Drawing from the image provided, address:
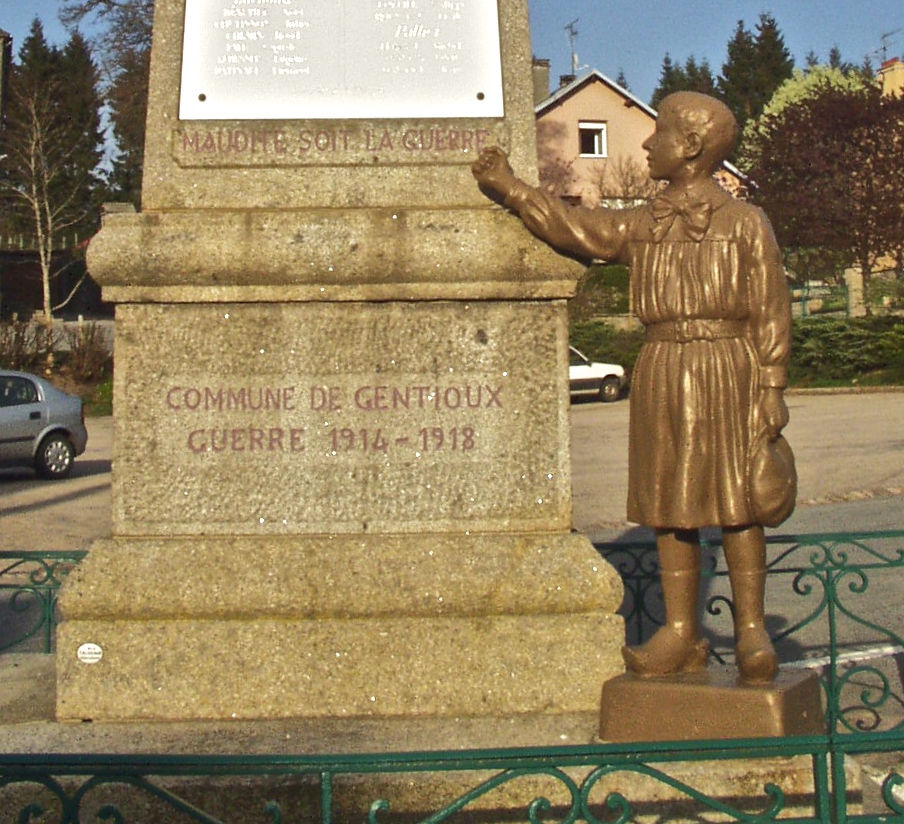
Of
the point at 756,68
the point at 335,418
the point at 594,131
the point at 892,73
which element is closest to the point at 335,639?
the point at 335,418

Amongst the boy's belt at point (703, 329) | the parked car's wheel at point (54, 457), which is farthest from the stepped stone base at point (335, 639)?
the parked car's wheel at point (54, 457)

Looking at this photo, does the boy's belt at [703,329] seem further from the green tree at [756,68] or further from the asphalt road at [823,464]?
the green tree at [756,68]

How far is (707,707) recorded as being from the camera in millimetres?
3566

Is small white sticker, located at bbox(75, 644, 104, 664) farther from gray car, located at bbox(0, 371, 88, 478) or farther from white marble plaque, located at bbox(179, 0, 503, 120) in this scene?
gray car, located at bbox(0, 371, 88, 478)

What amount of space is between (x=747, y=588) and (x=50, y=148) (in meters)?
47.7

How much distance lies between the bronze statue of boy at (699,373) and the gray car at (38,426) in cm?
1481

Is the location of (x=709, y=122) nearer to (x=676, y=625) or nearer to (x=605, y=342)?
(x=676, y=625)

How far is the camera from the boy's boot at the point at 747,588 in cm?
367

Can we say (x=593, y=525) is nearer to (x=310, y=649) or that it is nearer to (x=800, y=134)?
(x=310, y=649)

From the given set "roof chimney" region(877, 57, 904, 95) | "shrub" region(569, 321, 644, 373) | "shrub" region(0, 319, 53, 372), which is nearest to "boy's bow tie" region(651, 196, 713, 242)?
"shrub" region(569, 321, 644, 373)

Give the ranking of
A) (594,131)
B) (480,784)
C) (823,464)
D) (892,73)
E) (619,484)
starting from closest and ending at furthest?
(480,784), (619,484), (823,464), (594,131), (892,73)

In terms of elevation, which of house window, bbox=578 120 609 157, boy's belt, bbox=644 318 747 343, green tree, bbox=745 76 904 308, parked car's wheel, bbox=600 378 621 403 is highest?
house window, bbox=578 120 609 157

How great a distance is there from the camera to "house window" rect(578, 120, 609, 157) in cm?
4641

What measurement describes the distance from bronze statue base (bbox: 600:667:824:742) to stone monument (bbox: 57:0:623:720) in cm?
29
